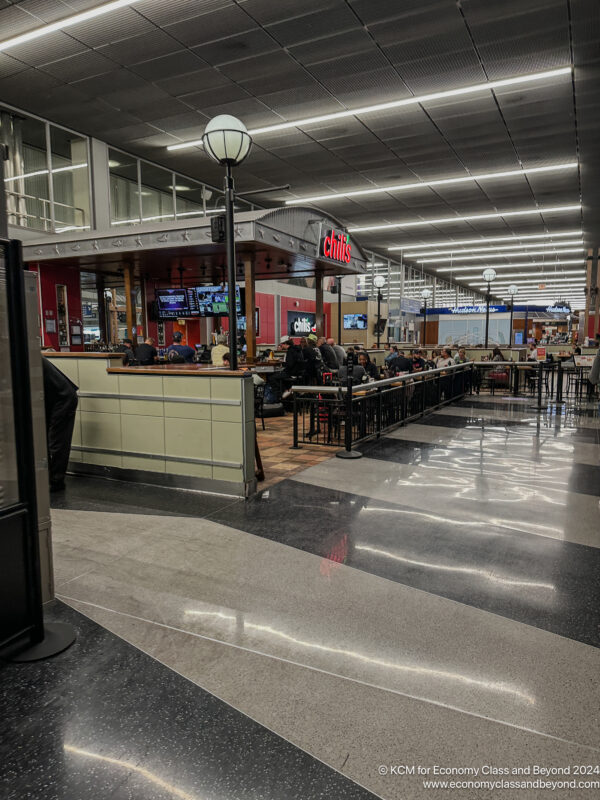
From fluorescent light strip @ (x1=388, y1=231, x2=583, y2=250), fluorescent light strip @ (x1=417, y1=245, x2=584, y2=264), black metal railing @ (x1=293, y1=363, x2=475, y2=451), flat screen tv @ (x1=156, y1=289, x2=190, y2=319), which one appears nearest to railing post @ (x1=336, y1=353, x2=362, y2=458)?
black metal railing @ (x1=293, y1=363, x2=475, y2=451)

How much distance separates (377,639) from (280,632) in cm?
48

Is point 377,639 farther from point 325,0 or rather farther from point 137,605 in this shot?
point 325,0

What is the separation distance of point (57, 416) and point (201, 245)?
18.1 ft

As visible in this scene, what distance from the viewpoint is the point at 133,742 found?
6.23ft

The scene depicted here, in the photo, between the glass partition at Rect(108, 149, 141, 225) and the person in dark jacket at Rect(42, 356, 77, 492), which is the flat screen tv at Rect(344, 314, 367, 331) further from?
the person in dark jacket at Rect(42, 356, 77, 492)

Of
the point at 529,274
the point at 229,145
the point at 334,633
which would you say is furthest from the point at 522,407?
the point at 529,274

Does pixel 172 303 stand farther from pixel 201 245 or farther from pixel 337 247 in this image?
pixel 337 247

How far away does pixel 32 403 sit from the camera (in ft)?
8.45

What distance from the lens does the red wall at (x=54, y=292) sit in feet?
38.9

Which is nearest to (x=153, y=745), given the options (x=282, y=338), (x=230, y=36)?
(x=230, y=36)

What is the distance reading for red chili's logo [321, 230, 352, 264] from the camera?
11.3m

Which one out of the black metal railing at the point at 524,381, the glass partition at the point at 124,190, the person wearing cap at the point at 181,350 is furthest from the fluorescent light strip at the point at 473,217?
the person wearing cap at the point at 181,350

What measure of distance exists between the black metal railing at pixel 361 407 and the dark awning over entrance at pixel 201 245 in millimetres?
3081

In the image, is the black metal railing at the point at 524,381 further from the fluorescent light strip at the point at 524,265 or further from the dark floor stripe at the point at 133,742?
the fluorescent light strip at the point at 524,265
